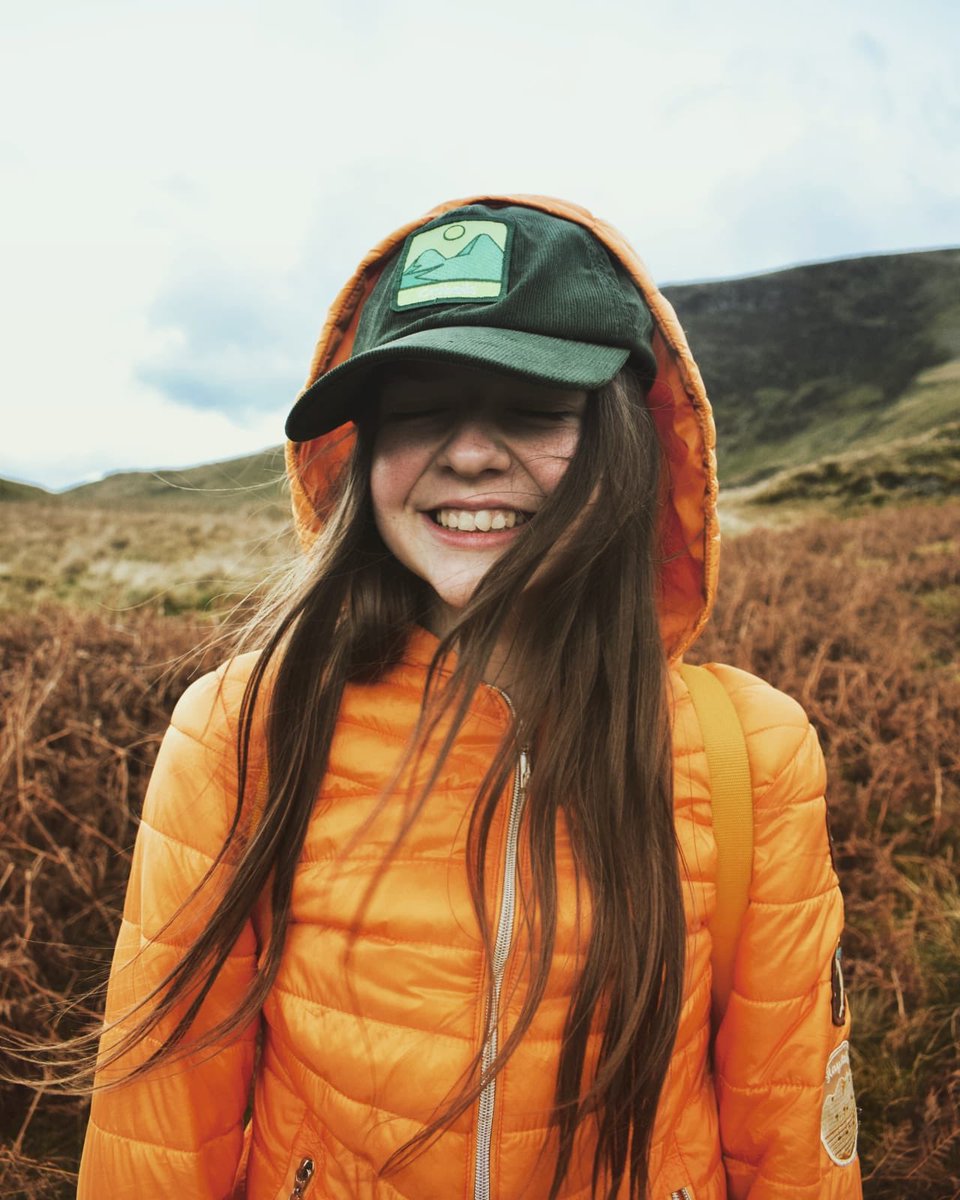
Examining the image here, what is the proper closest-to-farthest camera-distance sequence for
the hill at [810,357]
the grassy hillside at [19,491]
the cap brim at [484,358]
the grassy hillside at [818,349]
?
the cap brim at [484,358] → the grassy hillside at [19,491] → the hill at [810,357] → the grassy hillside at [818,349]

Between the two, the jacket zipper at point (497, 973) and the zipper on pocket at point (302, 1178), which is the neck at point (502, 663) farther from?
the zipper on pocket at point (302, 1178)

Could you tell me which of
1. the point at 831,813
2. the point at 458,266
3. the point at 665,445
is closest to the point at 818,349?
the point at 831,813

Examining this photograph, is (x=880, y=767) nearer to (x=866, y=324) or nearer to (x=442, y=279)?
(x=442, y=279)

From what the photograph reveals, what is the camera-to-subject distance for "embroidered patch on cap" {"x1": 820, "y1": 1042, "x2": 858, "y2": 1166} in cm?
137

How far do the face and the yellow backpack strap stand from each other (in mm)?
555

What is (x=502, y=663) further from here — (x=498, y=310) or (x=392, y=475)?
(x=498, y=310)

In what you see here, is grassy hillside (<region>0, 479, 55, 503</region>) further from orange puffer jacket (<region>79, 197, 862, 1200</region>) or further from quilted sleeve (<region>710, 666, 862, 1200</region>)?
quilted sleeve (<region>710, 666, 862, 1200</region>)

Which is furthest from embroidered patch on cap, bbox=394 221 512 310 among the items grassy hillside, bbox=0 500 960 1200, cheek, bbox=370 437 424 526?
grassy hillside, bbox=0 500 960 1200

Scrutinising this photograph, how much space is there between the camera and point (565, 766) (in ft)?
4.27

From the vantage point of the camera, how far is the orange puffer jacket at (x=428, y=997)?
1196mm

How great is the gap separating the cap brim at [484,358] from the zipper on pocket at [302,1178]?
1293 mm

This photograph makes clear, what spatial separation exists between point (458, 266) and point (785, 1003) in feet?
4.85

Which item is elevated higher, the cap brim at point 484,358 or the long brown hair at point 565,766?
the cap brim at point 484,358

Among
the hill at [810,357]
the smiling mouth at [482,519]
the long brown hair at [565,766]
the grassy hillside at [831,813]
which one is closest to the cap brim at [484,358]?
the long brown hair at [565,766]
